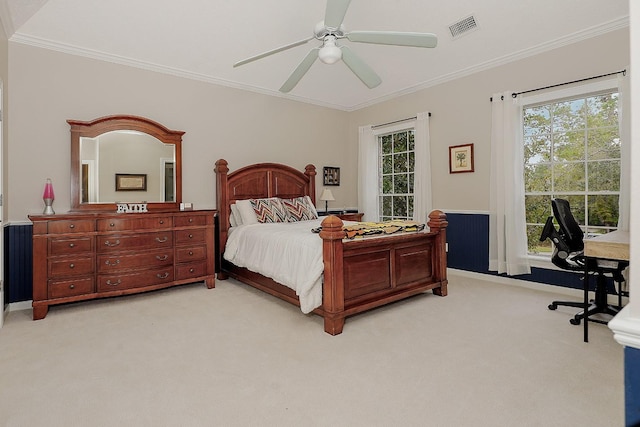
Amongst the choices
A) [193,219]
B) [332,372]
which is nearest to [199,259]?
[193,219]

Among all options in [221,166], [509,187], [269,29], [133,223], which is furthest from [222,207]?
[509,187]

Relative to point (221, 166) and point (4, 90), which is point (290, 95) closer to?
point (221, 166)

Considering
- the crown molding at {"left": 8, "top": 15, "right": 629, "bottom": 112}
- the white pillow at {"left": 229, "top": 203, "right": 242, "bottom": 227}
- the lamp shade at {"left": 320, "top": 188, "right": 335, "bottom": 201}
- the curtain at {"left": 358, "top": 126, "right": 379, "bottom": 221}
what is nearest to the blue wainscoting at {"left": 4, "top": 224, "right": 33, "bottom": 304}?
the crown molding at {"left": 8, "top": 15, "right": 629, "bottom": 112}

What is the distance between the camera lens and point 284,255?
11.2 ft

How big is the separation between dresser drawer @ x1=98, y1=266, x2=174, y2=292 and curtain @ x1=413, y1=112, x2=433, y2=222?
11.4ft

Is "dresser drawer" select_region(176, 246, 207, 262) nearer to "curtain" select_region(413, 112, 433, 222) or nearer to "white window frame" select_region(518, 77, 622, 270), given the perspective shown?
"curtain" select_region(413, 112, 433, 222)

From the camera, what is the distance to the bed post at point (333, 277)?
9.37 ft

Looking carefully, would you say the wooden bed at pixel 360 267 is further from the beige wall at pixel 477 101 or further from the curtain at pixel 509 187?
the beige wall at pixel 477 101

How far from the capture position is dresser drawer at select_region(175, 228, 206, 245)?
410cm

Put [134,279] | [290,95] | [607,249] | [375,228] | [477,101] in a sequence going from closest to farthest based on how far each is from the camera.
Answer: [607,249] < [375,228] < [134,279] < [477,101] < [290,95]

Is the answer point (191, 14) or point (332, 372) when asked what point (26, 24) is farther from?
point (332, 372)

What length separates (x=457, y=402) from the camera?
74.6 inches

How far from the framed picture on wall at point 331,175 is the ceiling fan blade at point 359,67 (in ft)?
8.69

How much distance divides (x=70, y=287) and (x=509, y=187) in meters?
4.84
